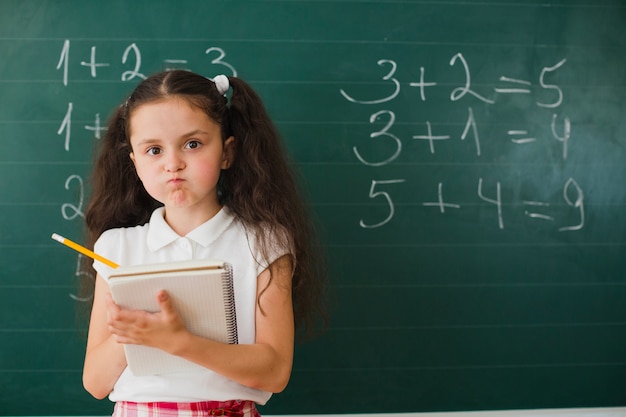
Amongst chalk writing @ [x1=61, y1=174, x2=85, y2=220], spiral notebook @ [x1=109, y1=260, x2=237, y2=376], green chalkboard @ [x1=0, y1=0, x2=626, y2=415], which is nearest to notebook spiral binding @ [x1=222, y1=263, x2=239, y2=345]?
spiral notebook @ [x1=109, y1=260, x2=237, y2=376]

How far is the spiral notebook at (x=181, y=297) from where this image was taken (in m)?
0.92

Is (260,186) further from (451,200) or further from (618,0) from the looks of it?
(618,0)

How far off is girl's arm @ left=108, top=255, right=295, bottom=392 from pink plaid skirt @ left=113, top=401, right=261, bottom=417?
0.27 feet

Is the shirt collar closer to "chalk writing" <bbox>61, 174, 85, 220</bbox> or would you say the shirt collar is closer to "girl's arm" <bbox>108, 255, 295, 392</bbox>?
"girl's arm" <bbox>108, 255, 295, 392</bbox>

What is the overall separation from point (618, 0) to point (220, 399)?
1.66m

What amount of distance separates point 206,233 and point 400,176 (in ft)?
2.63

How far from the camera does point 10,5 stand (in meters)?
1.76

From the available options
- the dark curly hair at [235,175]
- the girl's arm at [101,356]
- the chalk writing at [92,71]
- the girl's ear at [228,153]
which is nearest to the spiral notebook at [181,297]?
the girl's arm at [101,356]

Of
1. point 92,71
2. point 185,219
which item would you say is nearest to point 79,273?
point 92,71

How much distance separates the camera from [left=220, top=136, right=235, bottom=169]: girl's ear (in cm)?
124

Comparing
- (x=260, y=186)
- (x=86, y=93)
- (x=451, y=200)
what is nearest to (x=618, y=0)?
(x=451, y=200)

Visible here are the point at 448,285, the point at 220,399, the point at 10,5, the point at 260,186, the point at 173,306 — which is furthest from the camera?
the point at 448,285

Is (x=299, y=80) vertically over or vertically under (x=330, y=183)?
over

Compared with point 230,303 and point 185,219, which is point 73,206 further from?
point 230,303
